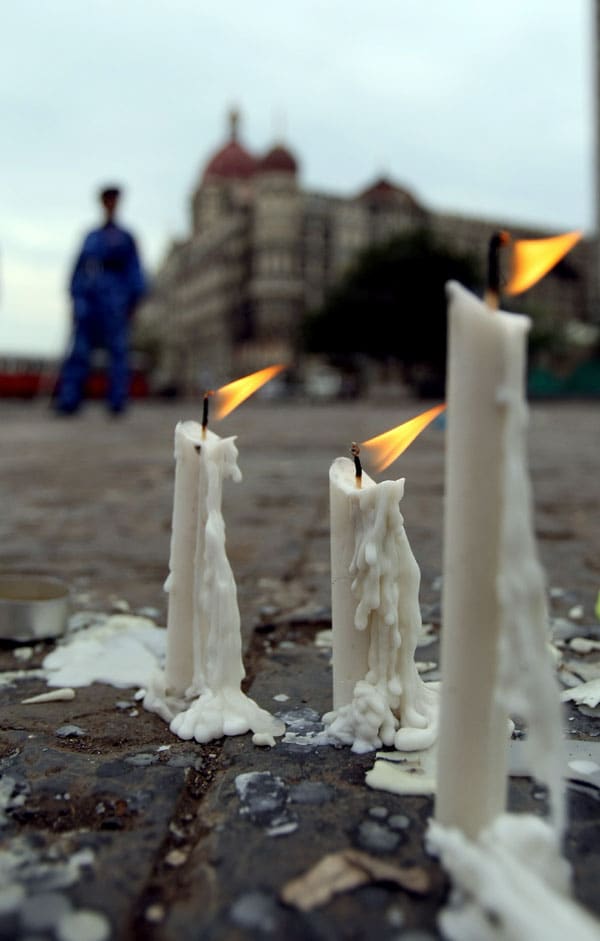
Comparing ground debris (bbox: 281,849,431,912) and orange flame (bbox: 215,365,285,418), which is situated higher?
orange flame (bbox: 215,365,285,418)

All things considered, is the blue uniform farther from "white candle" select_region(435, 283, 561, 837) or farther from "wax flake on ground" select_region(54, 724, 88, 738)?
"white candle" select_region(435, 283, 561, 837)

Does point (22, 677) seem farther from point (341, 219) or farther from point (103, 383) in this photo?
point (341, 219)

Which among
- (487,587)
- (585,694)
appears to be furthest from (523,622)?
(585,694)

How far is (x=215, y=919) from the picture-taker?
541 millimetres

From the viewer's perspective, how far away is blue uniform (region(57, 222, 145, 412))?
8289mm

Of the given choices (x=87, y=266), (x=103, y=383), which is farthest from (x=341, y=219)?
(x=87, y=266)

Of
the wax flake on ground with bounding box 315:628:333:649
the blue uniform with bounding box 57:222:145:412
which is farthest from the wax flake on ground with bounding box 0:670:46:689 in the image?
the blue uniform with bounding box 57:222:145:412

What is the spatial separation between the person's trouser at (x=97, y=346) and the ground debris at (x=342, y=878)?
8493 millimetres

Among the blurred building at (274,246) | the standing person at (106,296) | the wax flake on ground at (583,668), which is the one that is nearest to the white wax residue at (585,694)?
the wax flake on ground at (583,668)

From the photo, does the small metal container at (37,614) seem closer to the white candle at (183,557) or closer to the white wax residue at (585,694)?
the white candle at (183,557)

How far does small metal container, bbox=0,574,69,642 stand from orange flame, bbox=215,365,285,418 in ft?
1.88

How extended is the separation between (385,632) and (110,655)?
1.75ft

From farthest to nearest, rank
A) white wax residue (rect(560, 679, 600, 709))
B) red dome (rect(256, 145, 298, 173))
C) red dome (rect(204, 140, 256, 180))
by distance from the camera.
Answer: red dome (rect(204, 140, 256, 180)) < red dome (rect(256, 145, 298, 173)) < white wax residue (rect(560, 679, 600, 709))

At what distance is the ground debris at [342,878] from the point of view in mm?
561
